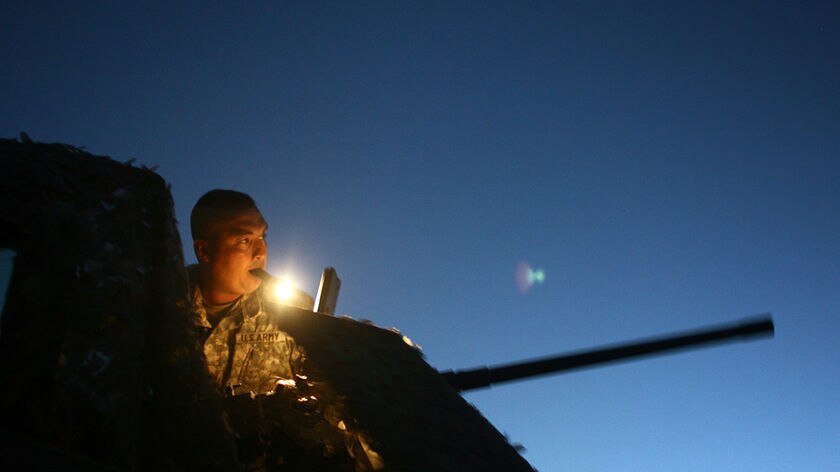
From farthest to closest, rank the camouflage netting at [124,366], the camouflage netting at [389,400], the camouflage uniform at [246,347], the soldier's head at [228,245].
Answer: the soldier's head at [228,245] → the camouflage uniform at [246,347] → the camouflage netting at [389,400] → the camouflage netting at [124,366]

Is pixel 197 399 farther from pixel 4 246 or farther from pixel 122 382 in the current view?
pixel 4 246

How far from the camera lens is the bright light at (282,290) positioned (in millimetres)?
3595

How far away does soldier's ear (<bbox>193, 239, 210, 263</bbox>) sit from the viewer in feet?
11.0

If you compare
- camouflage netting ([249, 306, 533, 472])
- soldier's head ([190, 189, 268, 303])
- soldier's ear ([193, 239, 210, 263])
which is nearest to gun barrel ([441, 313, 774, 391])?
camouflage netting ([249, 306, 533, 472])

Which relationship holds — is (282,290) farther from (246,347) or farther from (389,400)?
(389,400)

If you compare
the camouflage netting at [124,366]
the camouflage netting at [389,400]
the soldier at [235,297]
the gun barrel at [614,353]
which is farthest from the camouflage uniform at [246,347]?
the gun barrel at [614,353]

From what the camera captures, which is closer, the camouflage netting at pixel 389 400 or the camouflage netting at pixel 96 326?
the camouflage netting at pixel 96 326

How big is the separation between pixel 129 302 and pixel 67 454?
2.90ft

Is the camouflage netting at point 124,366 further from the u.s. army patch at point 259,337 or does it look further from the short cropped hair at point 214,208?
the short cropped hair at point 214,208

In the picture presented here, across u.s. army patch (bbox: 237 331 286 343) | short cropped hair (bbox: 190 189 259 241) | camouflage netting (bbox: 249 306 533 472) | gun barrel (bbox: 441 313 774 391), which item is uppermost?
short cropped hair (bbox: 190 189 259 241)

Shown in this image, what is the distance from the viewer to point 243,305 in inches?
138

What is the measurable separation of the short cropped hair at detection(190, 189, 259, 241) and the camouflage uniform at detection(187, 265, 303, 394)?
0.92 ft

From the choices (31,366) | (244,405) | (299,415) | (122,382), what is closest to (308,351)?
(299,415)

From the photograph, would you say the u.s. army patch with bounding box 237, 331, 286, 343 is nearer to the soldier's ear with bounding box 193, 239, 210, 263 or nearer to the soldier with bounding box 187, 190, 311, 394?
the soldier with bounding box 187, 190, 311, 394
